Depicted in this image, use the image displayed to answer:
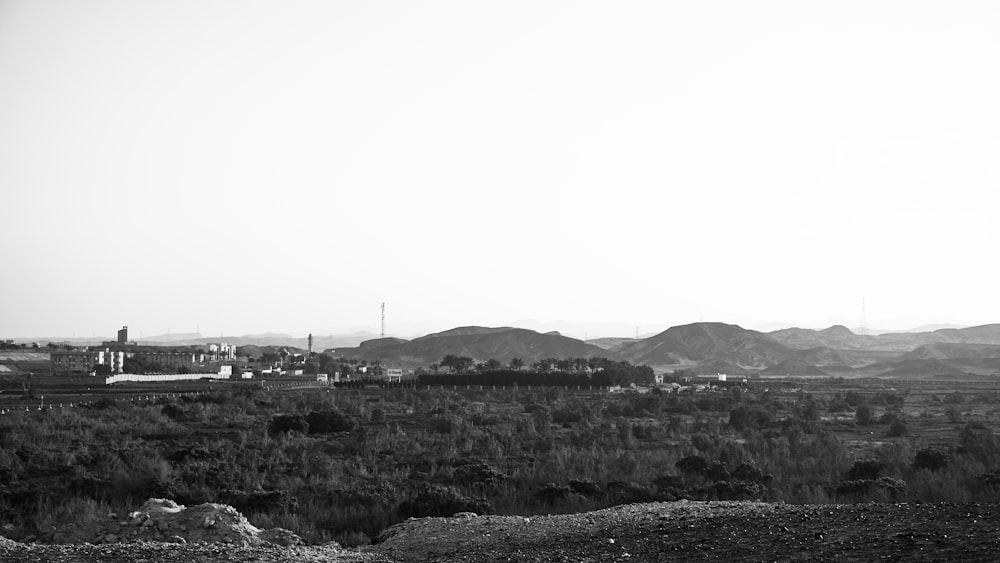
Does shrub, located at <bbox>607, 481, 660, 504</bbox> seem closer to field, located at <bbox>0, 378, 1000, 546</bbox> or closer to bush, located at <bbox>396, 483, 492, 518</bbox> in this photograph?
field, located at <bbox>0, 378, 1000, 546</bbox>

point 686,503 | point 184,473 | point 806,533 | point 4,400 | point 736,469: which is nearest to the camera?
point 806,533

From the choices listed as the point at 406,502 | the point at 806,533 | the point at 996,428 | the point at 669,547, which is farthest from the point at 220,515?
the point at 996,428

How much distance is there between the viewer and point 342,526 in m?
22.0

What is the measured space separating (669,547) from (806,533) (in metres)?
2.18

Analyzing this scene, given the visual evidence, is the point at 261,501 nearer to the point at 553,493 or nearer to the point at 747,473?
the point at 553,493

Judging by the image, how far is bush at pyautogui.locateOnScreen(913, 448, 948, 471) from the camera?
30028 mm

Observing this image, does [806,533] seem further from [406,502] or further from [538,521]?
[406,502]

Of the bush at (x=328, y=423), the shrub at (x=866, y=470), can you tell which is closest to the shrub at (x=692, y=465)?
the shrub at (x=866, y=470)

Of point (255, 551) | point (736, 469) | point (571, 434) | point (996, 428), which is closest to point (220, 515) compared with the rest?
point (255, 551)

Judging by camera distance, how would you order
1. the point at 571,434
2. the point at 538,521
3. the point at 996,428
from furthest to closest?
the point at 996,428
the point at 571,434
the point at 538,521

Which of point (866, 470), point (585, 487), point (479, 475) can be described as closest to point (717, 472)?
point (866, 470)

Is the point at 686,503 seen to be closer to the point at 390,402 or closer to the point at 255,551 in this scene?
the point at 255,551

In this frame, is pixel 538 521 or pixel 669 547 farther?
pixel 538 521

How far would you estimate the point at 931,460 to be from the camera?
3062 centimetres
